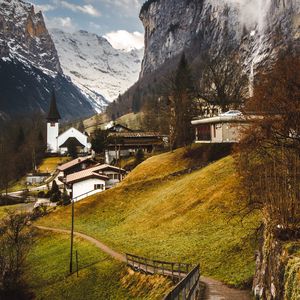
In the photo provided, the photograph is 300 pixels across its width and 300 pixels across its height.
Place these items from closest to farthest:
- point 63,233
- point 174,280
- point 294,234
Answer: point 294,234 → point 174,280 → point 63,233

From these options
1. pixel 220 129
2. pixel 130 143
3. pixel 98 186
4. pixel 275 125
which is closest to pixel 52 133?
pixel 130 143

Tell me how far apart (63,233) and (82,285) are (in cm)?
1604

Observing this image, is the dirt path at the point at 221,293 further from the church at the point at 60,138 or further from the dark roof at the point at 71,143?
the church at the point at 60,138

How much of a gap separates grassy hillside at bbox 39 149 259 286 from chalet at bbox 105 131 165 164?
30917 mm

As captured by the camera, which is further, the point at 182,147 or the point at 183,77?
the point at 183,77

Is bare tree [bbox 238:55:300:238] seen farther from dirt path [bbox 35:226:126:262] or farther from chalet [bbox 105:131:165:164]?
chalet [bbox 105:131:165:164]

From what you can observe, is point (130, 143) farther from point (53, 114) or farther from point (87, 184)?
point (53, 114)

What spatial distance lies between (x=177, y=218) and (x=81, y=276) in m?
11.8

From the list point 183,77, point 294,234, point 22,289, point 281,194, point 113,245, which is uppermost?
point 183,77

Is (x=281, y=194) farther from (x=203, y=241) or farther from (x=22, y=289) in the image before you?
(x=22, y=289)

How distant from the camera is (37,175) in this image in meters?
121

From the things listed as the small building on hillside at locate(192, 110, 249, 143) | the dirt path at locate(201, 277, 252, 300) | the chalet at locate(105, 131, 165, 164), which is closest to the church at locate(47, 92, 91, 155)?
the chalet at locate(105, 131, 165, 164)

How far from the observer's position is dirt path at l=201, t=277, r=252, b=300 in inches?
926

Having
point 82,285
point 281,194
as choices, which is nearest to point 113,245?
point 82,285
